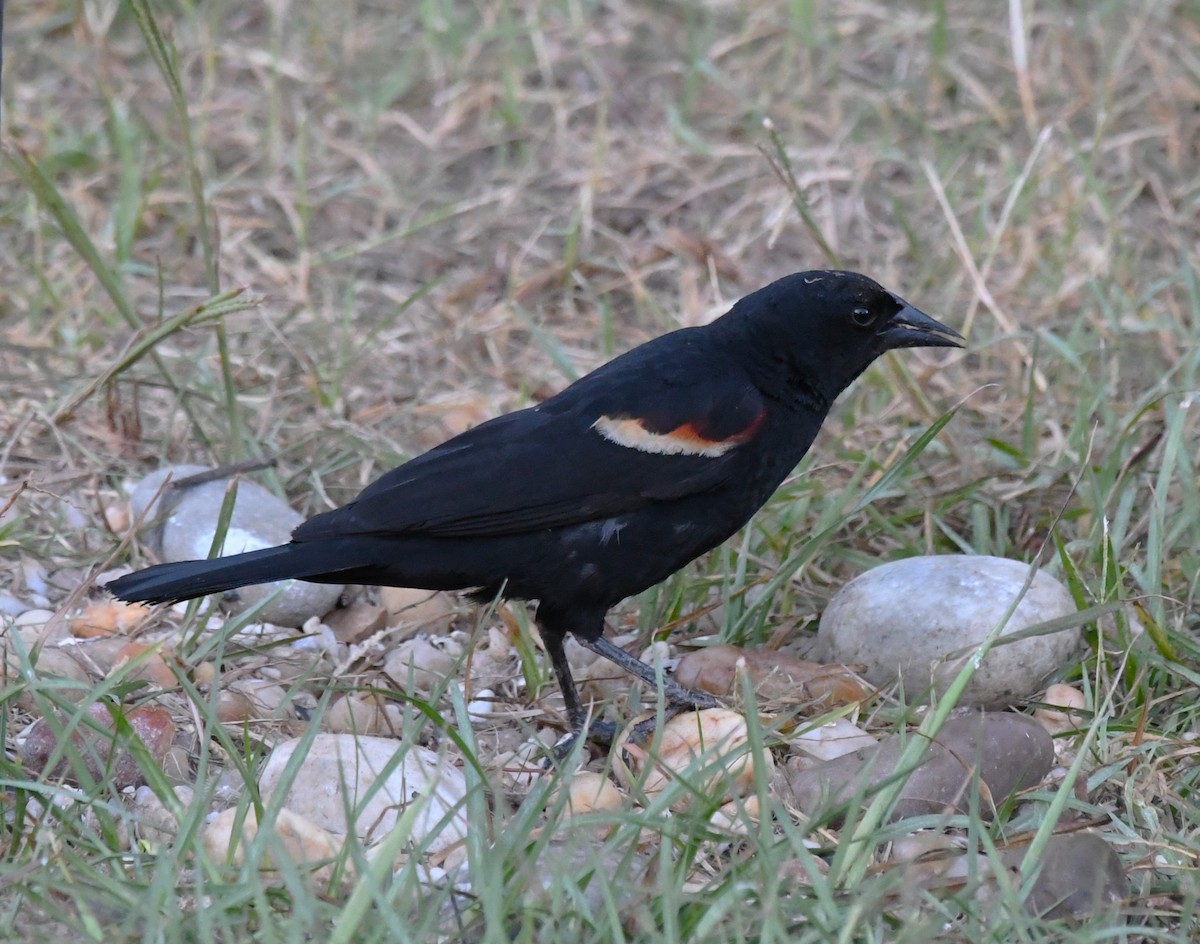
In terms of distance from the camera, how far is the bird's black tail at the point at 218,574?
2.73 meters

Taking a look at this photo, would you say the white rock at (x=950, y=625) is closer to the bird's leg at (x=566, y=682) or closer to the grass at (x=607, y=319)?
the grass at (x=607, y=319)

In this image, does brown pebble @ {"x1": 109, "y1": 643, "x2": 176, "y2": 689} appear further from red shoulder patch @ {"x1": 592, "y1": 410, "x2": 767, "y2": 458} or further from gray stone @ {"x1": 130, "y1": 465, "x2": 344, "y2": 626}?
red shoulder patch @ {"x1": 592, "y1": 410, "x2": 767, "y2": 458}

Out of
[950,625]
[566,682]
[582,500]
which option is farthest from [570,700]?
[950,625]

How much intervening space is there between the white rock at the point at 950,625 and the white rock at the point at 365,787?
947 mm

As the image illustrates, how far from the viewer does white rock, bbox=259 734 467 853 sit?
2.38 metres

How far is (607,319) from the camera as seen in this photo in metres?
4.50

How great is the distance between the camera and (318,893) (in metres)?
2.14

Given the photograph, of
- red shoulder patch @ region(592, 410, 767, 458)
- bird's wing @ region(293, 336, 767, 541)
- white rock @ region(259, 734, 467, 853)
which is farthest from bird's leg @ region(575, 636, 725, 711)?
white rock @ region(259, 734, 467, 853)

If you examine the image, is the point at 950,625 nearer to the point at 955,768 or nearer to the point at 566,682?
the point at 955,768

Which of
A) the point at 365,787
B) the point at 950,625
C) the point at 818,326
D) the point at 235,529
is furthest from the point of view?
the point at 235,529

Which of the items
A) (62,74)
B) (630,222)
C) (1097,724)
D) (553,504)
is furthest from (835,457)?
(62,74)

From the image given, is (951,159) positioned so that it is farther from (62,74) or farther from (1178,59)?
(62,74)

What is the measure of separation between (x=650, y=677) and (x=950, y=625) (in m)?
0.61

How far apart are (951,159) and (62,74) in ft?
11.8
